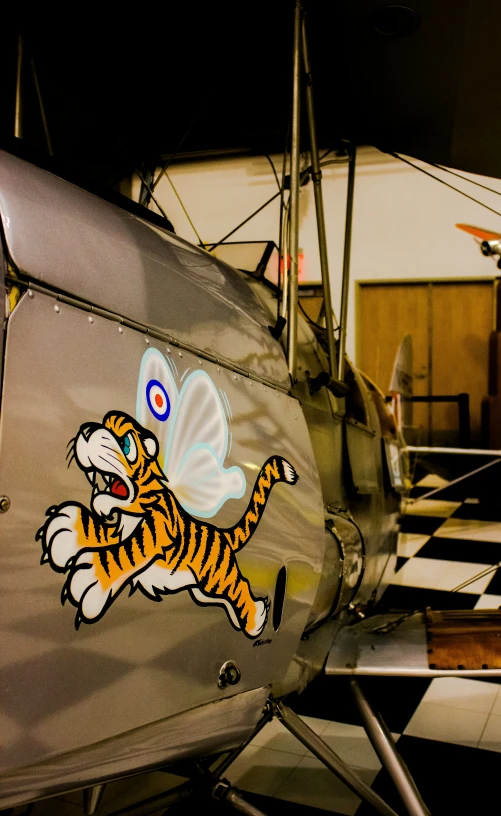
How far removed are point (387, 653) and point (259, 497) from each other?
61 centimetres

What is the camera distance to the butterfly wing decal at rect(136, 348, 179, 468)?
100cm

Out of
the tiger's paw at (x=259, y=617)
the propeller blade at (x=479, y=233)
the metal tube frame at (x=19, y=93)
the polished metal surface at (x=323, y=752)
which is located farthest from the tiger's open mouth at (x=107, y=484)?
the propeller blade at (x=479, y=233)

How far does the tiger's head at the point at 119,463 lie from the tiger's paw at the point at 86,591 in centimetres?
7

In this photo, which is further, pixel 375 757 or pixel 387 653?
pixel 375 757

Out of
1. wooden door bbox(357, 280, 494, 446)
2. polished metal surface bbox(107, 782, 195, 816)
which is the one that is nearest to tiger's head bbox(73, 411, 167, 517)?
polished metal surface bbox(107, 782, 195, 816)

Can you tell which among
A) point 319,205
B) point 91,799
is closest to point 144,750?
point 91,799

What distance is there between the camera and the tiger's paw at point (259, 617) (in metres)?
1.21

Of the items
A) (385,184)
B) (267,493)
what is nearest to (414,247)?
(385,184)

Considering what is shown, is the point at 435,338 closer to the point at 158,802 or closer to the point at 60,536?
the point at 158,802

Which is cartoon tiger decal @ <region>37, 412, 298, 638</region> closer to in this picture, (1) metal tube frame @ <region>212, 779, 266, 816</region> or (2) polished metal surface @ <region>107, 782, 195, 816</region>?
(1) metal tube frame @ <region>212, 779, 266, 816</region>

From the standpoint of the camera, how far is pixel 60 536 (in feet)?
2.73

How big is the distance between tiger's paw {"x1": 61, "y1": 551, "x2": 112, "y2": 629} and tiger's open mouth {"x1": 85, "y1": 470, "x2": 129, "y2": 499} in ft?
0.27

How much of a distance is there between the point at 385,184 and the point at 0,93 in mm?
7318

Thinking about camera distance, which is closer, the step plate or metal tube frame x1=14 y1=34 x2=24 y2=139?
the step plate
